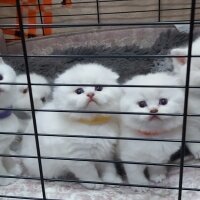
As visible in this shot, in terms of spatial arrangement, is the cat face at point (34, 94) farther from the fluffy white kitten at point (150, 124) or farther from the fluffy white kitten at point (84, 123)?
the fluffy white kitten at point (150, 124)

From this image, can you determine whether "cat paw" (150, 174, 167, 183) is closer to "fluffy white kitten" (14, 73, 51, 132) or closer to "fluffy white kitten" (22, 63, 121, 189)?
"fluffy white kitten" (22, 63, 121, 189)

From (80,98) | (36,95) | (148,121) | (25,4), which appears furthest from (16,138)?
(25,4)

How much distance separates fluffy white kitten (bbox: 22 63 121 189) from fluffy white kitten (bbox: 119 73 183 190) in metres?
0.05

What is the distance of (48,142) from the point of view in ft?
4.42

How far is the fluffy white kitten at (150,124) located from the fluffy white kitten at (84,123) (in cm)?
5

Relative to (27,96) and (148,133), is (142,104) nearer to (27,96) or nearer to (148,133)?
(148,133)

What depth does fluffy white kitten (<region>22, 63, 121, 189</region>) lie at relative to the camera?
1238 millimetres

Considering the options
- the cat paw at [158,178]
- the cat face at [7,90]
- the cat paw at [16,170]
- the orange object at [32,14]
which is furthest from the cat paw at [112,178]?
the orange object at [32,14]

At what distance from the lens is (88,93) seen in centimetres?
121

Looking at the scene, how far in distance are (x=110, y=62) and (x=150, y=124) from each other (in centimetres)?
91

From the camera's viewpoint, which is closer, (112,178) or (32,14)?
(112,178)

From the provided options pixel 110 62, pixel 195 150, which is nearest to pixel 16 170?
pixel 195 150

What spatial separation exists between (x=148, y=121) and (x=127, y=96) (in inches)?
4.5

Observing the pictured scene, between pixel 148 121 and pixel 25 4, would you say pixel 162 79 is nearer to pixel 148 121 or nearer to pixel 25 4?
pixel 148 121
